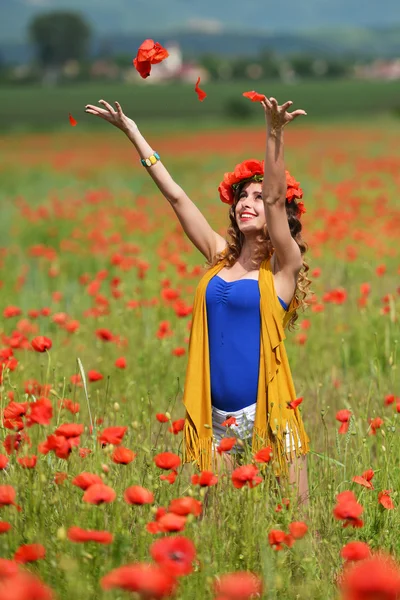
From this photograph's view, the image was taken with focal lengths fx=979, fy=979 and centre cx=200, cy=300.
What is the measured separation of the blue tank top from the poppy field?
0.15 metres

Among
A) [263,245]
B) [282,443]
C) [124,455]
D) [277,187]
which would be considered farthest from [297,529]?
[263,245]

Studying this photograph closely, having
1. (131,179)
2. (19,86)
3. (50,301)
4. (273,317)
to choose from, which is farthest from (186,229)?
(19,86)

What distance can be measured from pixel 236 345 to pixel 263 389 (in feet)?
0.55

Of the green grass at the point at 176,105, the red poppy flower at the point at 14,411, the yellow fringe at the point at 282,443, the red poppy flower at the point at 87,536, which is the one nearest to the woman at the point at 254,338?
the yellow fringe at the point at 282,443

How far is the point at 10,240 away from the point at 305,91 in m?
50.1

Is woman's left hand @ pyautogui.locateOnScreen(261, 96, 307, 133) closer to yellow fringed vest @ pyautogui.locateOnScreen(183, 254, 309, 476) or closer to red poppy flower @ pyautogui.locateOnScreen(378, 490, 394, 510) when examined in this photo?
yellow fringed vest @ pyautogui.locateOnScreen(183, 254, 309, 476)

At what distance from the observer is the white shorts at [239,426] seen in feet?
10.1

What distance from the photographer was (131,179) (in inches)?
653

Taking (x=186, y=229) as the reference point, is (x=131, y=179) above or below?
above

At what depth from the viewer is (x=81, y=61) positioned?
4525 inches

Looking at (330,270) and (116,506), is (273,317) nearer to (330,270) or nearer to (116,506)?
(116,506)

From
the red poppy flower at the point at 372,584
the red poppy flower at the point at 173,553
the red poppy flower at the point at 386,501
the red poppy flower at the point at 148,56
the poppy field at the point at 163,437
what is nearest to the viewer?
the red poppy flower at the point at 372,584

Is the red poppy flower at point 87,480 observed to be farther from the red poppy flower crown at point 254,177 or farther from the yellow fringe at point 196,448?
the red poppy flower crown at point 254,177

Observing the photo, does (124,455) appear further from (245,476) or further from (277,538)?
(277,538)
